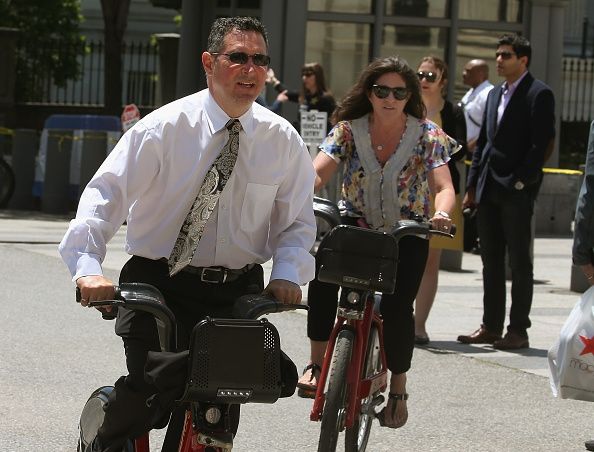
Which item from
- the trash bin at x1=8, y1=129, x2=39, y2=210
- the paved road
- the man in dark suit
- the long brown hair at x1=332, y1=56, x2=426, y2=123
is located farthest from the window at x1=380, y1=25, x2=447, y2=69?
the long brown hair at x1=332, y1=56, x2=426, y2=123

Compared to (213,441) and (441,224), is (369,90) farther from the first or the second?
(213,441)

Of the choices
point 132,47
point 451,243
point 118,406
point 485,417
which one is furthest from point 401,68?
point 132,47

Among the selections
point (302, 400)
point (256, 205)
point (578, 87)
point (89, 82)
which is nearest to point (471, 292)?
point (302, 400)

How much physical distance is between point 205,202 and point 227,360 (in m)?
0.72

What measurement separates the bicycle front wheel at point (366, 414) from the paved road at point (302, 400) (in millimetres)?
669

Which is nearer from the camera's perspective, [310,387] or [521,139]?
[310,387]

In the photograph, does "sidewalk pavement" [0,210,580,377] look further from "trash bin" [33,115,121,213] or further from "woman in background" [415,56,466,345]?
"trash bin" [33,115,121,213]

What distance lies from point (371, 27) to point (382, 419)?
13222 mm

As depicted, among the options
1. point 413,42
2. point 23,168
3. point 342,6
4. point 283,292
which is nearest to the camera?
point 283,292

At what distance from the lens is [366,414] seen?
20.2 ft

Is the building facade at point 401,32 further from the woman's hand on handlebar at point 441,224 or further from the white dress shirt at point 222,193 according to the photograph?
the white dress shirt at point 222,193

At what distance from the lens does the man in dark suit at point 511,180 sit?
9805mm

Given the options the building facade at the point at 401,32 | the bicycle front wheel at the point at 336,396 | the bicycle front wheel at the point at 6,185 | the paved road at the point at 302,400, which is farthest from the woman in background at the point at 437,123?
the bicycle front wheel at the point at 6,185

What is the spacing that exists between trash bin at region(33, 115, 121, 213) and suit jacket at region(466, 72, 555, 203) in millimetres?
10817
